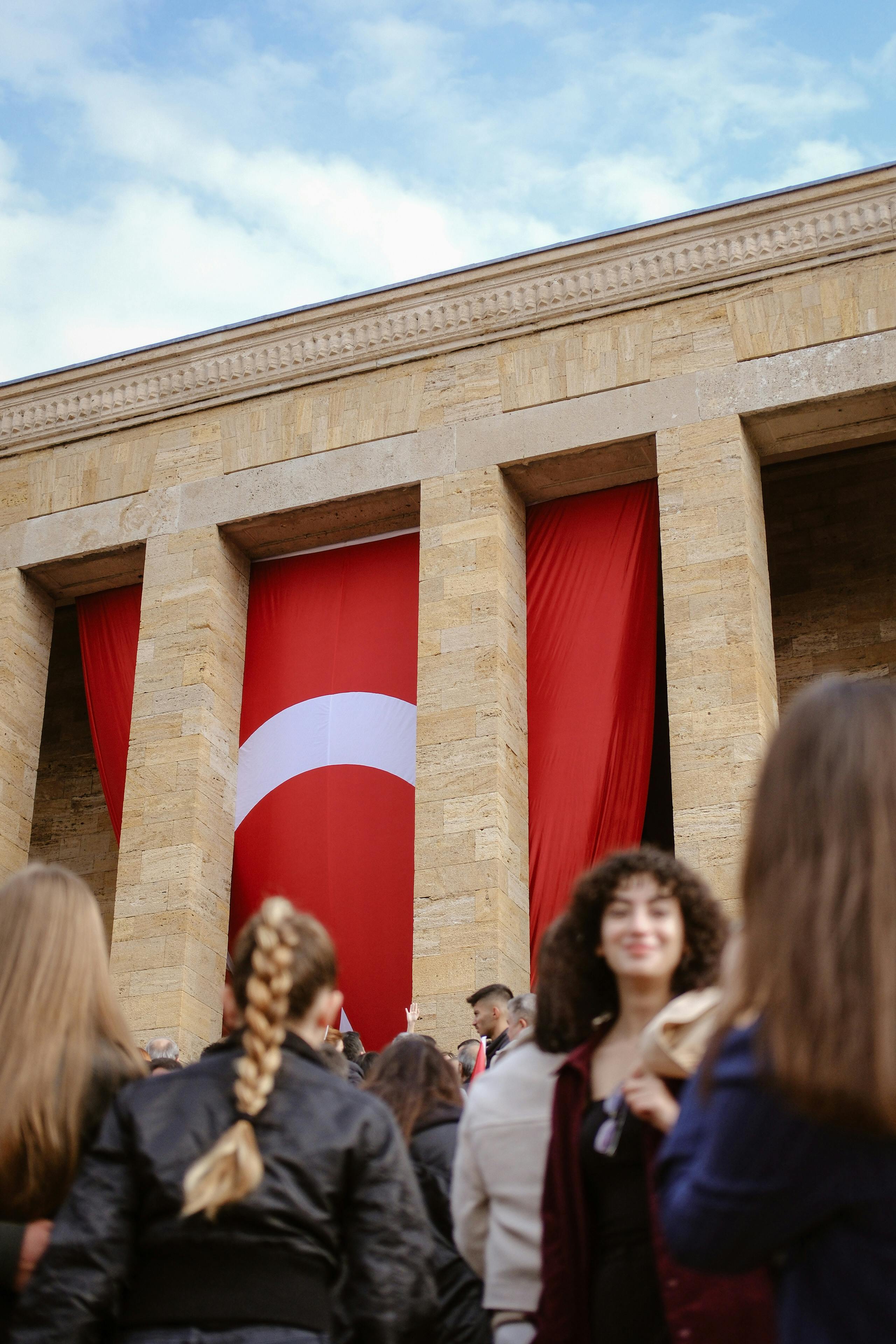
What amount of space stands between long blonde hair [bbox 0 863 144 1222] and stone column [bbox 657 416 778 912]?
8715 mm

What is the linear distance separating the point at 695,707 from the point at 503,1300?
932cm

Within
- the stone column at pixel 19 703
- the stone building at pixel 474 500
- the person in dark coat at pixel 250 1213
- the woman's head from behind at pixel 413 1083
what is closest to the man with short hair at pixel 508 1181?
the person in dark coat at pixel 250 1213

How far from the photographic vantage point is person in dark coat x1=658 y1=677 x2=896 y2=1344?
5.69 feet

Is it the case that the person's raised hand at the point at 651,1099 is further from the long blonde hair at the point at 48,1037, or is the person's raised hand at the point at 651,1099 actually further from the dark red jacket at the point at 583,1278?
the long blonde hair at the point at 48,1037

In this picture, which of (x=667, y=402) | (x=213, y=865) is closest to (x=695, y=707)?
(x=667, y=402)

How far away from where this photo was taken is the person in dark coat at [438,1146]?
3.99 m

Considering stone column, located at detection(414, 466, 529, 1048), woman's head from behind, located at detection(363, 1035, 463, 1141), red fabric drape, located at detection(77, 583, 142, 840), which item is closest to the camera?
woman's head from behind, located at detection(363, 1035, 463, 1141)

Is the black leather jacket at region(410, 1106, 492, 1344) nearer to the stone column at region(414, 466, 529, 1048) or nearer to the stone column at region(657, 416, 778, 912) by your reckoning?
the stone column at region(657, 416, 778, 912)

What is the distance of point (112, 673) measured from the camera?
1559cm

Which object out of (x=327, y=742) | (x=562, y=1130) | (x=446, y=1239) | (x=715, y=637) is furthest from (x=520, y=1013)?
(x=327, y=742)

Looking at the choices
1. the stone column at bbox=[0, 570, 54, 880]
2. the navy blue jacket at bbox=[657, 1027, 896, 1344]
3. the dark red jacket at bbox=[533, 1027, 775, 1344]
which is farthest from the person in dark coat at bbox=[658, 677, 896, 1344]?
the stone column at bbox=[0, 570, 54, 880]

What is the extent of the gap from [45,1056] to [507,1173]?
3.29ft

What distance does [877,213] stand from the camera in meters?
13.2

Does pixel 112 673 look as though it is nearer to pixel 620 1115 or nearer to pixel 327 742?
pixel 327 742
